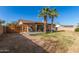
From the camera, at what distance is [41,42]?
5.30 m

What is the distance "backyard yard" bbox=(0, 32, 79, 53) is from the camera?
527 centimetres

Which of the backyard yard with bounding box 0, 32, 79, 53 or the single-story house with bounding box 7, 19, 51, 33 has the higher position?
the single-story house with bounding box 7, 19, 51, 33

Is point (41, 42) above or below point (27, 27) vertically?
below

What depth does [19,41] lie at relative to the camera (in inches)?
208

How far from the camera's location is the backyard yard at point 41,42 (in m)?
5.27

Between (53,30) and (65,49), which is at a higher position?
(53,30)

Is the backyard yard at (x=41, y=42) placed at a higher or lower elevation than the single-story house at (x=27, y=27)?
lower

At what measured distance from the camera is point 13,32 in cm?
529
